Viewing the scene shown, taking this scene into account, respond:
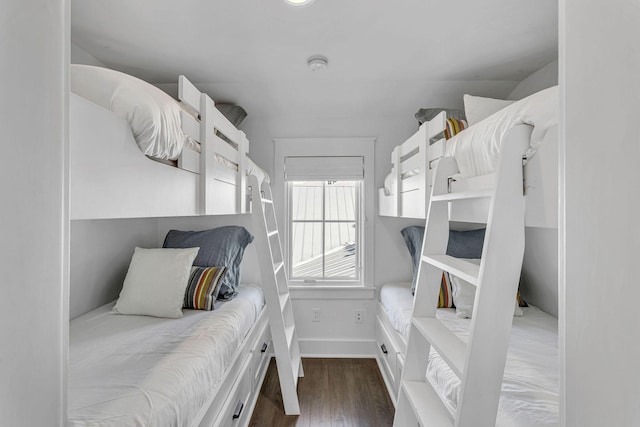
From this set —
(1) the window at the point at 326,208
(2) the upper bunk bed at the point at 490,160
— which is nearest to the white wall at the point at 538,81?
(2) the upper bunk bed at the point at 490,160

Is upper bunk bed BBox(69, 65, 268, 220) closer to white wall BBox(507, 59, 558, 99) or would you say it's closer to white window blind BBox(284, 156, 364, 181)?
white window blind BBox(284, 156, 364, 181)

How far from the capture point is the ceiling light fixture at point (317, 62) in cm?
225

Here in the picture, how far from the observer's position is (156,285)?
7.08 ft

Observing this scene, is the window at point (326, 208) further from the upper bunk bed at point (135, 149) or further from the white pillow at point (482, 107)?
the upper bunk bed at point (135, 149)

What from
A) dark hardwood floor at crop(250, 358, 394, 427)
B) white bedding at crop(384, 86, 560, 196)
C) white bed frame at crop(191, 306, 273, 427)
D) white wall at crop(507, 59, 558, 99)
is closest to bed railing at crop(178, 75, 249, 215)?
white bed frame at crop(191, 306, 273, 427)

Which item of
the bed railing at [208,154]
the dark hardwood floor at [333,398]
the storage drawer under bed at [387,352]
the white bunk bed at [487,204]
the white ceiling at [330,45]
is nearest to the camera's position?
the white bunk bed at [487,204]

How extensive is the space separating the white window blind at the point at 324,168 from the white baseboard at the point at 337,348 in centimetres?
153

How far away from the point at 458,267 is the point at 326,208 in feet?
7.50

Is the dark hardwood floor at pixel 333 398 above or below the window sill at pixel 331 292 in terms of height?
below

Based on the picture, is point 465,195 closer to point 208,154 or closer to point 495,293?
point 495,293
